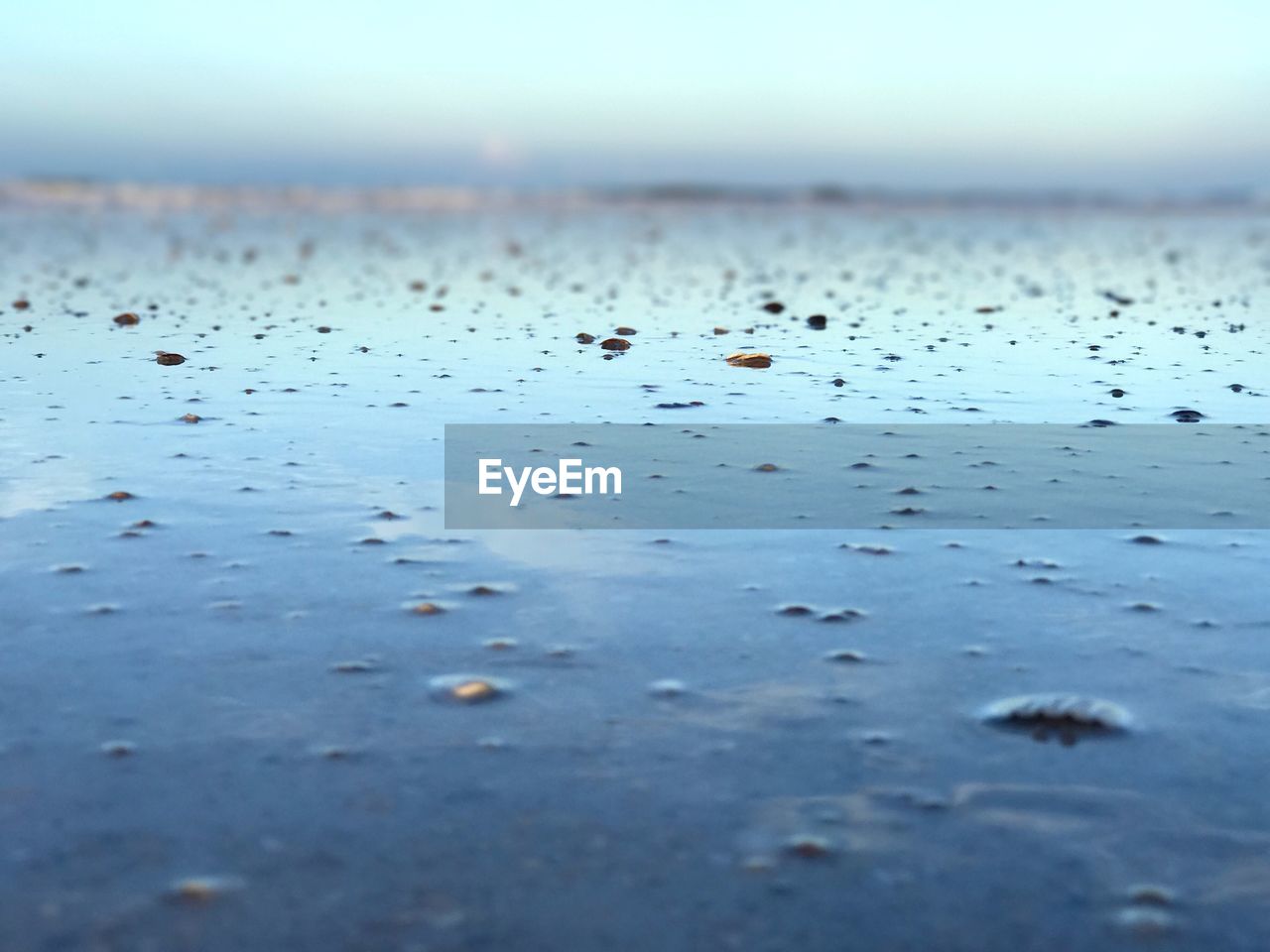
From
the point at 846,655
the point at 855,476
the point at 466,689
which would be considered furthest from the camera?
the point at 855,476

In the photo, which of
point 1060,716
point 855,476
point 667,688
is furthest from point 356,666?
point 855,476

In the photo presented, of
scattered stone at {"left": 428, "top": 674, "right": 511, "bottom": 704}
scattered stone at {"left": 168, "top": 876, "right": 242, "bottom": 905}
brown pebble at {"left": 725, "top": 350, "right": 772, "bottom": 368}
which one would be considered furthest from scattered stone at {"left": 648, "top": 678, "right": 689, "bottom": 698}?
brown pebble at {"left": 725, "top": 350, "right": 772, "bottom": 368}

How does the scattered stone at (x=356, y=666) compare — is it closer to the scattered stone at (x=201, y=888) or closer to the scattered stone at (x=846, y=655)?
the scattered stone at (x=201, y=888)

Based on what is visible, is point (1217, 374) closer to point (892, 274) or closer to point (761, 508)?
point (761, 508)

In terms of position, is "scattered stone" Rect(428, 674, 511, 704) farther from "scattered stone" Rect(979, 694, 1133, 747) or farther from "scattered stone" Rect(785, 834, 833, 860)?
"scattered stone" Rect(979, 694, 1133, 747)

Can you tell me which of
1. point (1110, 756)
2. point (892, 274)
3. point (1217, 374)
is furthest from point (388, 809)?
point (892, 274)

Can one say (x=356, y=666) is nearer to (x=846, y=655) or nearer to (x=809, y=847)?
(x=846, y=655)

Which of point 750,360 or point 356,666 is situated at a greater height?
point 750,360
